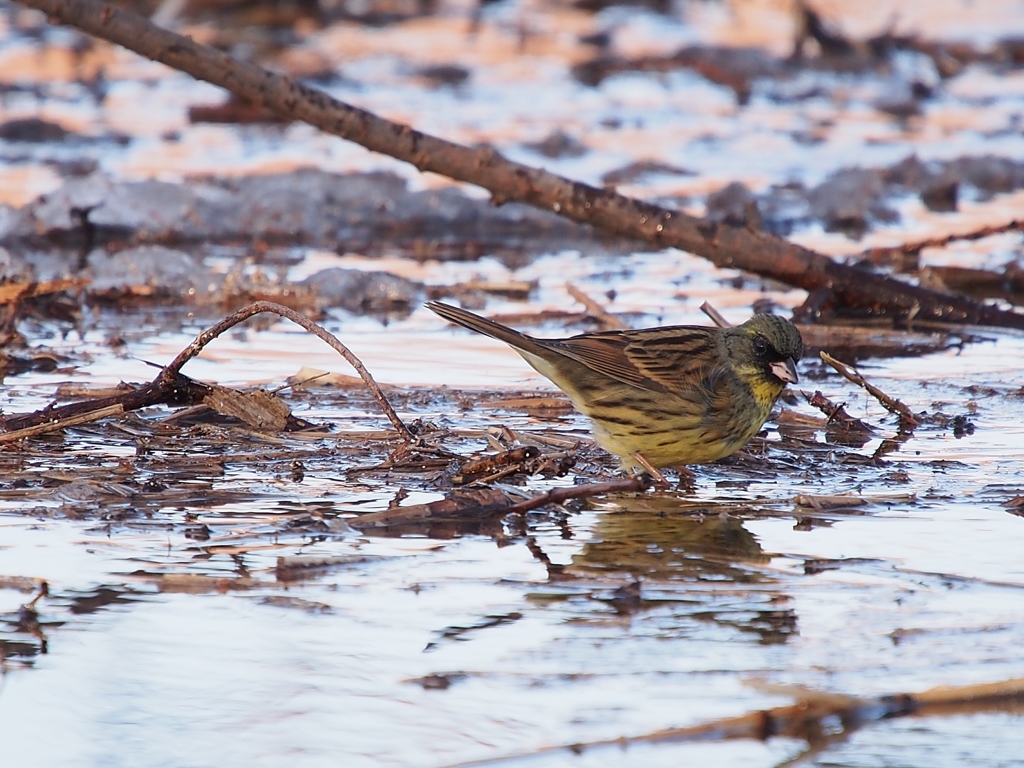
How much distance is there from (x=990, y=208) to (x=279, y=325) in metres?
5.38

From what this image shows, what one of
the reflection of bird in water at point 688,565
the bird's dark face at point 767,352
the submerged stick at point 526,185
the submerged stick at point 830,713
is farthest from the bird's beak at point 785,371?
the submerged stick at point 830,713

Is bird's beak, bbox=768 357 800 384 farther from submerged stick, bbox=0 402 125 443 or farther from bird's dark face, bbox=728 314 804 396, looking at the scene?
submerged stick, bbox=0 402 125 443

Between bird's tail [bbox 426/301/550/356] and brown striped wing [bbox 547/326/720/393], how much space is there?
0.26ft

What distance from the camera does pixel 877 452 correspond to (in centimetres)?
507

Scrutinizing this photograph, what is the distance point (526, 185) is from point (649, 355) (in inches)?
53.1

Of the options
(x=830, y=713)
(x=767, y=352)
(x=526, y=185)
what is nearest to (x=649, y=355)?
(x=767, y=352)

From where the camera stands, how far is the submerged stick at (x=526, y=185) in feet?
20.8

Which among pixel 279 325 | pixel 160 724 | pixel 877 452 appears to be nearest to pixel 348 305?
pixel 279 325

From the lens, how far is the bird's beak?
5434mm

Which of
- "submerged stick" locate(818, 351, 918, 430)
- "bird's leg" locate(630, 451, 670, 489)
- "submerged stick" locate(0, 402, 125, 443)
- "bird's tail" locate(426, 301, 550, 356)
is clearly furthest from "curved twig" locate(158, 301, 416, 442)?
"submerged stick" locate(818, 351, 918, 430)

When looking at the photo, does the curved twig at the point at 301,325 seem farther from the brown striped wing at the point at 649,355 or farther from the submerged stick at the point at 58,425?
the brown striped wing at the point at 649,355

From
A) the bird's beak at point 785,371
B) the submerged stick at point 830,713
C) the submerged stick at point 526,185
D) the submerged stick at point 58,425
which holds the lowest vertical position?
the submerged stick at point 830,713

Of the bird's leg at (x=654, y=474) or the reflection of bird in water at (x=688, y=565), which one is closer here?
the reflection of bird in water at (x=688, y=565)

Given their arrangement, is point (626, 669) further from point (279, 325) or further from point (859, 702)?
point (279, 325)
